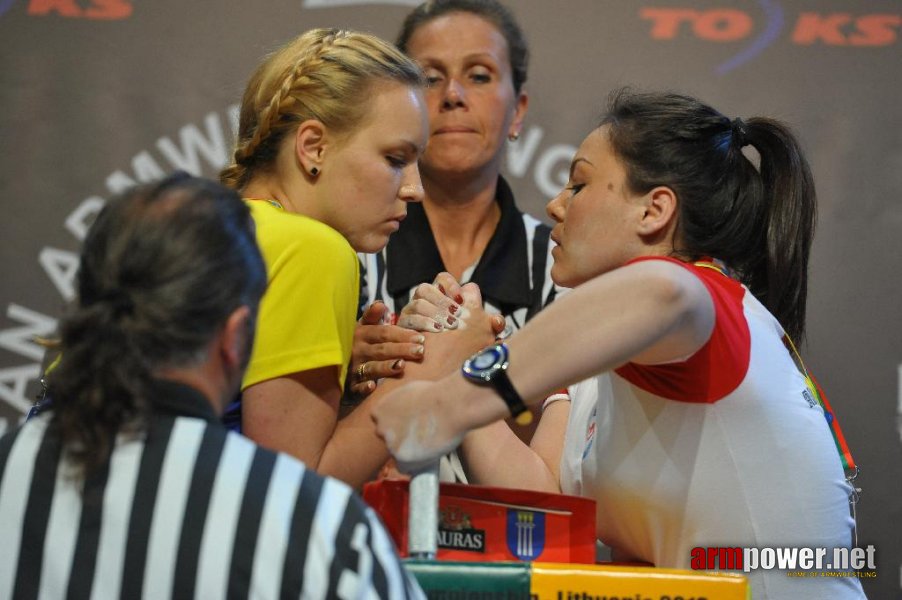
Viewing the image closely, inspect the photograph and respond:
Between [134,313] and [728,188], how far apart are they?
109 centimetres

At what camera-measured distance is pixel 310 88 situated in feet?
5.90

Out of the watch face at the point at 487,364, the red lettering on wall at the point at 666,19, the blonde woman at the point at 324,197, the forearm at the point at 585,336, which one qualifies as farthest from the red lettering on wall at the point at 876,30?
the watch face at the point at 487,364

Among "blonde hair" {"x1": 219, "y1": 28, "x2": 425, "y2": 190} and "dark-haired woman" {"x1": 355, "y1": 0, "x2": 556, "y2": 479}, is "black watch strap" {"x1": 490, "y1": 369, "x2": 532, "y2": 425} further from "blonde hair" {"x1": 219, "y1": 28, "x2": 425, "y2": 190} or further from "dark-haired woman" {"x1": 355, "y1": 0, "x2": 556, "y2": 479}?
"dark-haired woman" {"x1": 355, "y1": 0, "x2": 556, "y2": 479}

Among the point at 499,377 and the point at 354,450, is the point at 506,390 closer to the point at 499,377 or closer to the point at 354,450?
the point at 499,377

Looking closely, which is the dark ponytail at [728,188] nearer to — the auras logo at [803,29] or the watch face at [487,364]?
the watch face at [487,364]

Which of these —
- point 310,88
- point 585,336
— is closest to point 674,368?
point 585,336

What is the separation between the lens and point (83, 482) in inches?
42.6

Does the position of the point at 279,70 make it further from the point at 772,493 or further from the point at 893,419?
the point at 893,419

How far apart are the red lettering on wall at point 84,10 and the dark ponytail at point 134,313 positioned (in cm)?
201

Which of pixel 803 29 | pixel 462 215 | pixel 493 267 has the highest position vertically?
pixel 803 29

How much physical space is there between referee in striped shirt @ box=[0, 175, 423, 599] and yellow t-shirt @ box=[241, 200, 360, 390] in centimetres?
40

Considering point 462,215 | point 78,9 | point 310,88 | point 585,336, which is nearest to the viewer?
point 585,336

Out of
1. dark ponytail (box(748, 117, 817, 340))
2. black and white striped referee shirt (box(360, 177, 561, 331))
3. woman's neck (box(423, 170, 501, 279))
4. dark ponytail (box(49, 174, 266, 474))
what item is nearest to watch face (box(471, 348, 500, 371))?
dark ponytail (box(49, 174, 266, 474))

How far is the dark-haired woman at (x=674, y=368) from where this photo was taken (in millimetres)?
1387
